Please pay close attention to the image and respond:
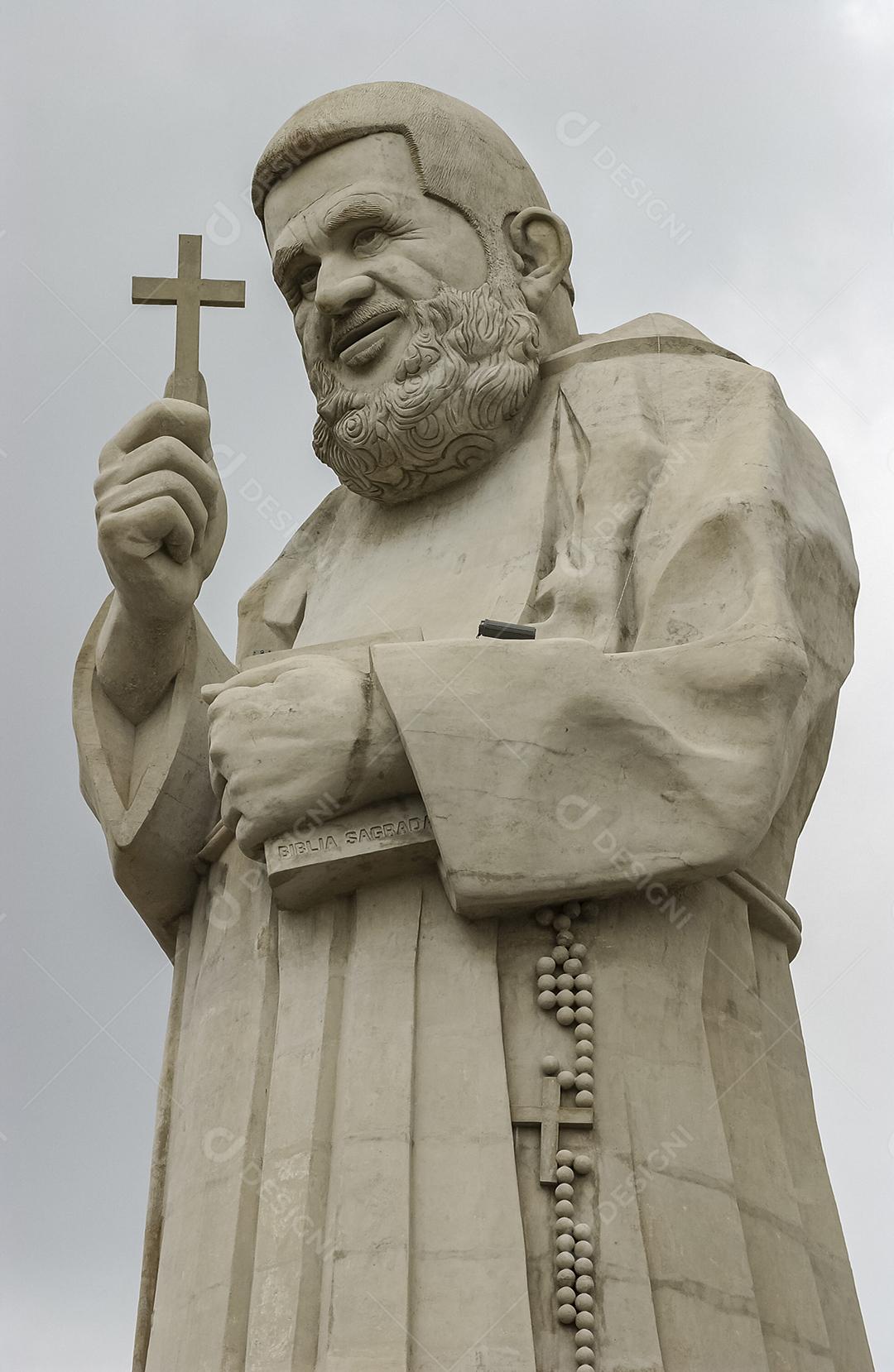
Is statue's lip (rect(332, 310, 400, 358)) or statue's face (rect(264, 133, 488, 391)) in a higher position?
statue's face (rect(264, 133, 488, 391))

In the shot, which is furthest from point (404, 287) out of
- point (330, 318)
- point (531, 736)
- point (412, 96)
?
point (531, 736)

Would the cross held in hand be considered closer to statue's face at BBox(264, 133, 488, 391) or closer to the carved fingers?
statue's face at BBox(264, 133, 488, 391)

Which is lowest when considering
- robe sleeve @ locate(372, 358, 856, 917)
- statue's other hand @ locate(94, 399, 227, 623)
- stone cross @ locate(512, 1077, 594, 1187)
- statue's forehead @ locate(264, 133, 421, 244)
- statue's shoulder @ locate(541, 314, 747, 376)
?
stone cross @ locate(512, 1077, 594, 1187)

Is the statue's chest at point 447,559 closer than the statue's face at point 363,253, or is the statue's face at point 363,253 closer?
the statue's chest at point 447,559

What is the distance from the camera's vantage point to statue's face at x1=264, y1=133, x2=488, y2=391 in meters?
7.53

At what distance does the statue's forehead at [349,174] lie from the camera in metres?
7.68

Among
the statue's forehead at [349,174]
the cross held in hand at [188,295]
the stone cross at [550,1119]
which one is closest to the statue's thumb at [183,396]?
the cross held in hand at [188,295]

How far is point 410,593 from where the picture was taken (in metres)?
7.53

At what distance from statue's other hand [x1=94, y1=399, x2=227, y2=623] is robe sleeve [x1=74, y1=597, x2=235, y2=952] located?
0.37m

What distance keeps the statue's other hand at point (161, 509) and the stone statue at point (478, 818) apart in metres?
0.02

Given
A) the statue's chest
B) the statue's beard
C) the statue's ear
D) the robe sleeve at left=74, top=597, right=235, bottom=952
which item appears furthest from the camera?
the statue's ear

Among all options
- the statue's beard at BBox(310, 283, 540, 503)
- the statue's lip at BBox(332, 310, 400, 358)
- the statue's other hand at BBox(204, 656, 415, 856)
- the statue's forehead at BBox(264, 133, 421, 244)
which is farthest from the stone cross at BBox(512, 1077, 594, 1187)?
the statue's forehead at BBox(264, 133, 421, 244)

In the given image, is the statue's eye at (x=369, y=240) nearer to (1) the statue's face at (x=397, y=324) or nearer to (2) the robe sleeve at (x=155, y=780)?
(1) the statue's face at (x=397, y=324)

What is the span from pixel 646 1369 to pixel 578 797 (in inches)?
63.8
